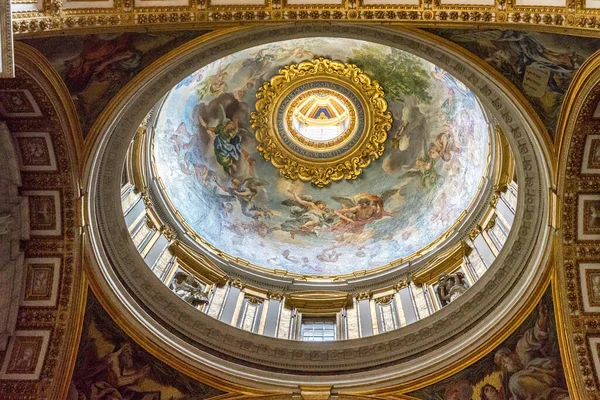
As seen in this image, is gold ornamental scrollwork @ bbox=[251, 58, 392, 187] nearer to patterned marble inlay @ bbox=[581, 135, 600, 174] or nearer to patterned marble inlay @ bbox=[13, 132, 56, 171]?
patterned marble inlay @ bbox=[581, 135, 600, 174]

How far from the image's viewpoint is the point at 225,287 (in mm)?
19297

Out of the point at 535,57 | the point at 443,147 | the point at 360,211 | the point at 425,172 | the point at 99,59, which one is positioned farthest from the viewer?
the point at 360,211

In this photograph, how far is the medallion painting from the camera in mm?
13695

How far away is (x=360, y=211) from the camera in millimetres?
23453

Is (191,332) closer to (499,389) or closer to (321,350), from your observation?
(321,350)

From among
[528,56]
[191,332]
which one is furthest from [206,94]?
[528,56]

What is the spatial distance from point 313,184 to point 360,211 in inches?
85.5

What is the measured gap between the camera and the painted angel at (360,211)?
23.1 meters

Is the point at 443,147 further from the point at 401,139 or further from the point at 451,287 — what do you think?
the point at 451,287

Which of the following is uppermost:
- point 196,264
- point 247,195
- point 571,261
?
point 247,195

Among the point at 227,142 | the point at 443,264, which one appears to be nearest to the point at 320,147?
the point at 227,142

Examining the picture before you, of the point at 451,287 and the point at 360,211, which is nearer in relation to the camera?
the point at 451,287

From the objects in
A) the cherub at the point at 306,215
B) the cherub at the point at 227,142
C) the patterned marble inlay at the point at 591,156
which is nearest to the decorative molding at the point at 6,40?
the patterned marble inlay at the point at 591,156

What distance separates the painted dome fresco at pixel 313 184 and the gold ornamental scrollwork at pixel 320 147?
182mm
